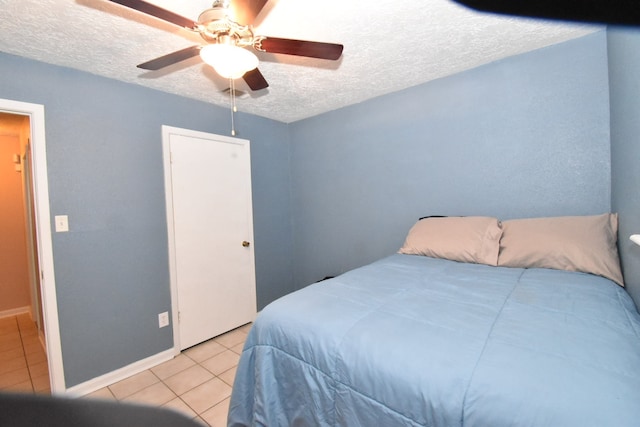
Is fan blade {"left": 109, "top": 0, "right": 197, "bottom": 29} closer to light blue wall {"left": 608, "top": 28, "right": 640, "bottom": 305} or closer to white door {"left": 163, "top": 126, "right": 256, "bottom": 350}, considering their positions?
white door {"left": 163, "top": 126, "right": 256, "bottom": 350}

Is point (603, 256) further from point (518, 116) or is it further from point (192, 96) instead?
point (192, 96)

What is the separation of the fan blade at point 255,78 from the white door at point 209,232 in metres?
1.11

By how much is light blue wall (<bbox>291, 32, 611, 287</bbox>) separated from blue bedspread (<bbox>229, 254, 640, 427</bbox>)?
0.79 metres

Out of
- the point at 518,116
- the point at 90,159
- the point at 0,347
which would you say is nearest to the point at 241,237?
the point at 90,159

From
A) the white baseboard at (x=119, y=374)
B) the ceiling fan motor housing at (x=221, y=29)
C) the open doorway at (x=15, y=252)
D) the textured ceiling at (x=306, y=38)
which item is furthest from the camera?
the open doorway at (x=15, y=252)

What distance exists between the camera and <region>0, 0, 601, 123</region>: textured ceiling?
4.73 feet

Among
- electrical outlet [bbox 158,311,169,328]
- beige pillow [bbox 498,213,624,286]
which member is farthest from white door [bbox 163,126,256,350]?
beige pillow [bbox 498,213,624,286]

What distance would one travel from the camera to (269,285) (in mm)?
3291

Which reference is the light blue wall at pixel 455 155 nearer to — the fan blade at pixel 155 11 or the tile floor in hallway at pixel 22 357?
the fan blade at pixel 155 11

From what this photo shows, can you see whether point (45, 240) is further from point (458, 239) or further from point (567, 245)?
point (567, 245)

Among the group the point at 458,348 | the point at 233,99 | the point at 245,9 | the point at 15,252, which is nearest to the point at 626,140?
the point at 458,348

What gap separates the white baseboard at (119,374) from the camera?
1.96 metres

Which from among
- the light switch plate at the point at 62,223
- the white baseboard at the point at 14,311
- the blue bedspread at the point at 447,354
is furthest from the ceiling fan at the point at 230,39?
the white baseboard at the point at 14,311

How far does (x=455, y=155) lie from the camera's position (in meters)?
2.36
